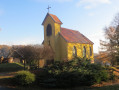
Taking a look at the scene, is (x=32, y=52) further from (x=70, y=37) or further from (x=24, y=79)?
(x=70, y=37)

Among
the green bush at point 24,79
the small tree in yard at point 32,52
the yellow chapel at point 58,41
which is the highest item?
the yellow chapel at point 58,41

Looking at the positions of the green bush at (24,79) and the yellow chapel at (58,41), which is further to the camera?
the yellow chapel at (58,41)

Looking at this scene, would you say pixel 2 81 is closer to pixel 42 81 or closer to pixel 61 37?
pixel 42 81

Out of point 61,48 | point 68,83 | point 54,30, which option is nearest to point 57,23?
point 54,30

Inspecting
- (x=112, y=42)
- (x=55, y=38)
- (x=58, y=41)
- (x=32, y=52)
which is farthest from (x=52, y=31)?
(x=112, y=42)

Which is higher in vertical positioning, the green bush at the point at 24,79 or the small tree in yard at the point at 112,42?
the small tree in yard at the point at 112,42

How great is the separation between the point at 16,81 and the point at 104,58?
2335 cm

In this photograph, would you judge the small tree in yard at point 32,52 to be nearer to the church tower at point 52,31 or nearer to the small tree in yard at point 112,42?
the church tower at point 52,31

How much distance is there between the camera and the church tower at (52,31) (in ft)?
83.5

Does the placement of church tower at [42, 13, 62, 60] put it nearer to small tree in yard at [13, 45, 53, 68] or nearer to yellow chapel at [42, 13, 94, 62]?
yellow chapel at [42, 13, 94, 62]

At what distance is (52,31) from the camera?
84.9 ft

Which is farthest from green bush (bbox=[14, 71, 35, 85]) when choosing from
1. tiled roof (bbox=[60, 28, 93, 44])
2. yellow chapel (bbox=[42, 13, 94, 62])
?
tiled roof (bbox=[60, 28, 93, 44])

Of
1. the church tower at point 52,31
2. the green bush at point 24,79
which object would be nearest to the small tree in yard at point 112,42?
the church tower at point 52,31

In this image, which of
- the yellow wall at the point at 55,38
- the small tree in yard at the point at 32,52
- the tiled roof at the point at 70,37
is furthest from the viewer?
the tiled roof at the point at 70,37
